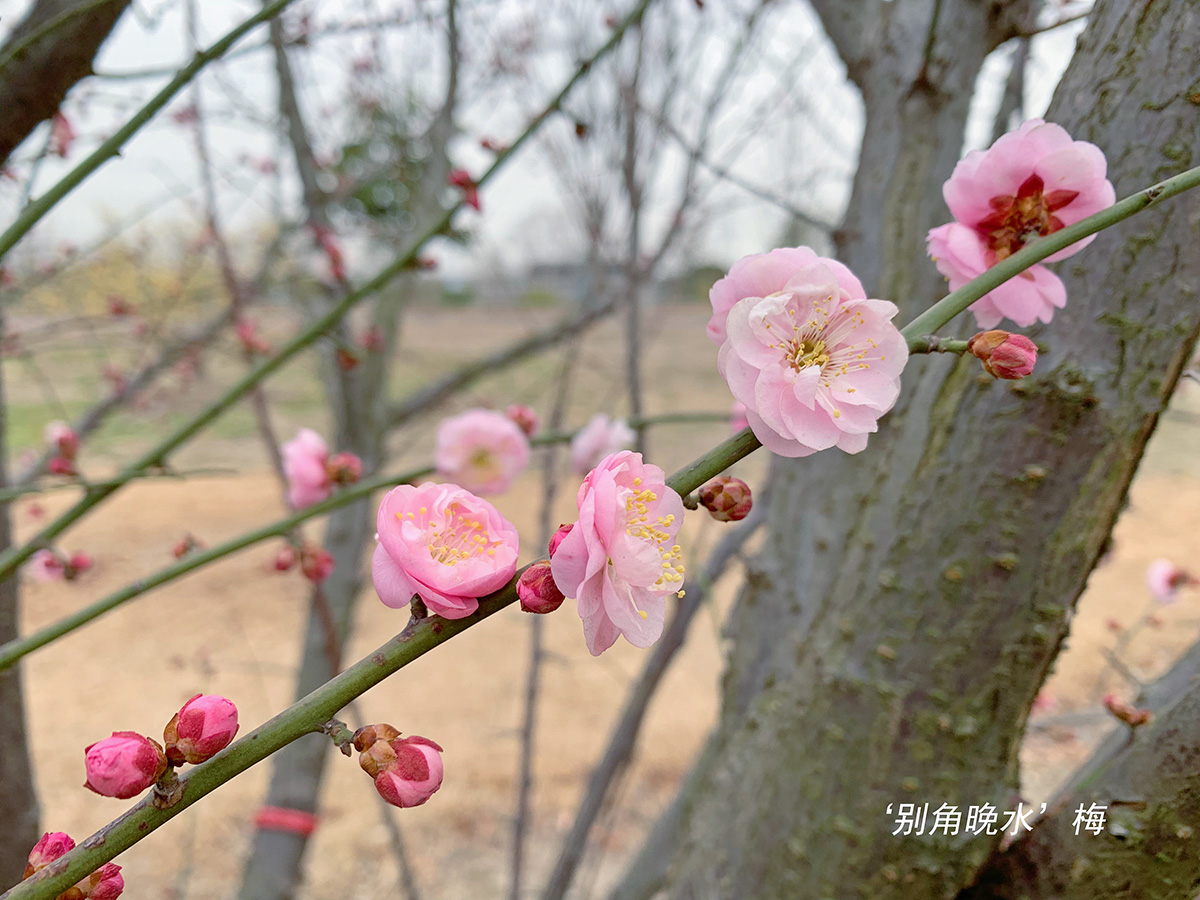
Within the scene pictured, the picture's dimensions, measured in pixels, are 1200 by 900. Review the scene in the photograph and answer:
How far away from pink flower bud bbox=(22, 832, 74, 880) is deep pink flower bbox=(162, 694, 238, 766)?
85 mm

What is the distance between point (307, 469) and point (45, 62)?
54cm

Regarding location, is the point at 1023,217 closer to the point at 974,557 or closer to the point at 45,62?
the point at 974,557

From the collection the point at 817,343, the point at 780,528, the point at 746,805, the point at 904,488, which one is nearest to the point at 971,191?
the point at 817,343

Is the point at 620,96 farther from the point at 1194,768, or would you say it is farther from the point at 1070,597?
the point at 1194,768

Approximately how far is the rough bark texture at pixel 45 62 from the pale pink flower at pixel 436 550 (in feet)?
2.49

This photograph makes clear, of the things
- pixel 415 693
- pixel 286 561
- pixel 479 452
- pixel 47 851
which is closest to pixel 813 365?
pixel 47 851

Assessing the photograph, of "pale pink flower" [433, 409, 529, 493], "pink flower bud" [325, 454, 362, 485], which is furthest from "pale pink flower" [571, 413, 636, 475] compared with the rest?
"pink flower bud" [325, 454, 362, 485]

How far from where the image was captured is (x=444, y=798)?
11.8ft

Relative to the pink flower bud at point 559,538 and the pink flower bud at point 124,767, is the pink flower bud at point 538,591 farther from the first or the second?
the pink flower bud at point 124,767

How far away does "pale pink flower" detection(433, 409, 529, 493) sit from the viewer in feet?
3.92

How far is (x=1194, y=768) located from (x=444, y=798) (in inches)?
141

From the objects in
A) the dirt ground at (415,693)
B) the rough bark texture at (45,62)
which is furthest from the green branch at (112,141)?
the dirt ground at (415,693)

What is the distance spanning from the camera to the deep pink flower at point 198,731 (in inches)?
12.5

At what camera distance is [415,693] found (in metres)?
4.16
